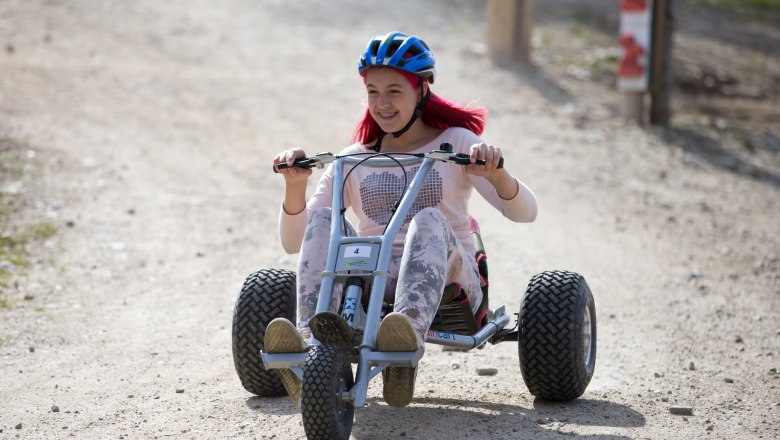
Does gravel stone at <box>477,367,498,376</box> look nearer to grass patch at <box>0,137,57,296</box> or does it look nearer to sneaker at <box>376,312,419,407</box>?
sneaker at <box>376,312,419,407</box>

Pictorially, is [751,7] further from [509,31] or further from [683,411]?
[683,411]

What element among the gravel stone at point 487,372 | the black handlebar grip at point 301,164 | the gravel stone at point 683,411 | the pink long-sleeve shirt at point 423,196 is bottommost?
the gravel stone at point 683,411

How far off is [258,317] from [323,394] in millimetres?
1004

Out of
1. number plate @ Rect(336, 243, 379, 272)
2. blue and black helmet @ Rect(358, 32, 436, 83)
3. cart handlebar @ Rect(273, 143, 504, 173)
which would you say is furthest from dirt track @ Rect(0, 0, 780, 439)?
blue and black helmet @ Rect(358, 32, 436, 83)

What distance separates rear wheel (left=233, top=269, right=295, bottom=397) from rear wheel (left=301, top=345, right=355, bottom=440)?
865 millimetres

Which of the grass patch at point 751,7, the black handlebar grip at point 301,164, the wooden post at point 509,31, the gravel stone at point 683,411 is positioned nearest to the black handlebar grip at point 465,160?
the black handlebar grip at point 301,164

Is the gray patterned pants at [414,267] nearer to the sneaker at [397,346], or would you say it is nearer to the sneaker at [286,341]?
the sneaker at [397,346]

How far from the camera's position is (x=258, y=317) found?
4746 mm

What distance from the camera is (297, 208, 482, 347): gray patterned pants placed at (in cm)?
425

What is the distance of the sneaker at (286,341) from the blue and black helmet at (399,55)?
137 cm

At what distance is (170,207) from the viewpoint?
884cm

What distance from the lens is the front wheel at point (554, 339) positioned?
4.72m

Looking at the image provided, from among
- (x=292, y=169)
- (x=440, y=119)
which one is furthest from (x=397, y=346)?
(x=440, y=119)

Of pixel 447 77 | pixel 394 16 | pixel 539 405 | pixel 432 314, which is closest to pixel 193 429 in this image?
pixel 432 314
